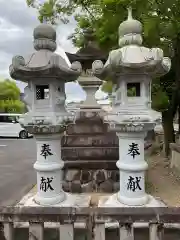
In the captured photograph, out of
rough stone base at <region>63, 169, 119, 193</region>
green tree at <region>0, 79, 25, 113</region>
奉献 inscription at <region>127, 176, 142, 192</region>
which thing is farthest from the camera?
green tree at <region>0, 79, 25, 113</region>

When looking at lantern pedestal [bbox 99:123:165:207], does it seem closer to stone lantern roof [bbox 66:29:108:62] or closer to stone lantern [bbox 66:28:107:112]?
stone lantern [bbox 66:28:107:112]

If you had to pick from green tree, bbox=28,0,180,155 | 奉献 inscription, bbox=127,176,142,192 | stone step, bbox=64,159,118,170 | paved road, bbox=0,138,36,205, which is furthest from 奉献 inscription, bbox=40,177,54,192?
green tree, bbox=28,0,180,155

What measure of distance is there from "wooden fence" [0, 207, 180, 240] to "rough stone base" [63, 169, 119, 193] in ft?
11.2

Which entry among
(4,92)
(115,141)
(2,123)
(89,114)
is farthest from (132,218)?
(4,92)

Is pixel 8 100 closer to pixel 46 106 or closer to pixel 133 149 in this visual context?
pixel 46 106

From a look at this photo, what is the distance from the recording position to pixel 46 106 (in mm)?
4758

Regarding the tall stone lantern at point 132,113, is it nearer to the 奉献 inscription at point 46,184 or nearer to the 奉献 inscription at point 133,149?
the 奉献 inscription at point 133,149

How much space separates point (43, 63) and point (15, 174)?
19.4ft

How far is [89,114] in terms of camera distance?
6.96 m

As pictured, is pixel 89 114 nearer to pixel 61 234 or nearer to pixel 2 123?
pixel 61 234

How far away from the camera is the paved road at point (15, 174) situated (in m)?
6.88

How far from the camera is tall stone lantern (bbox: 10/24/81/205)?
14.8 feet

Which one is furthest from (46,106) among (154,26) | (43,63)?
(154,26)

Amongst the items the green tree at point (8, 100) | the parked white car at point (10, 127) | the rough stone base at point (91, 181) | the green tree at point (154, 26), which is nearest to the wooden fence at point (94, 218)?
the rough stone base at point (91, 181)
